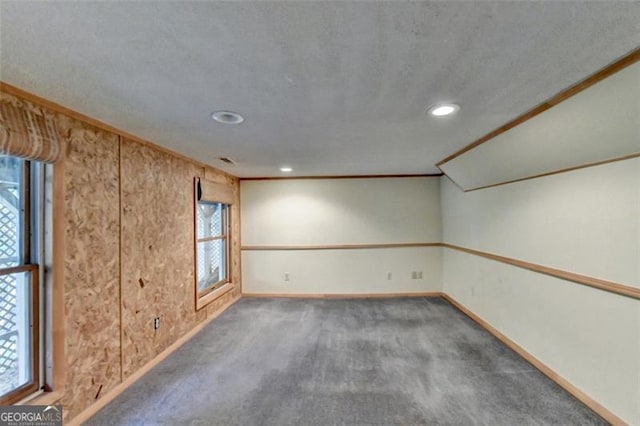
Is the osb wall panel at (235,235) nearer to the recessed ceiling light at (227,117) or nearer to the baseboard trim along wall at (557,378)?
the recessed ceiling light at (227,117)

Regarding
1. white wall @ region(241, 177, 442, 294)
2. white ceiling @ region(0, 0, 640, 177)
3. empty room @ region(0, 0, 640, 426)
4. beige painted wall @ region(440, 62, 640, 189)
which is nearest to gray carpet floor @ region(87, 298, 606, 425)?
empty room @ region(0, 0, 640, 426)

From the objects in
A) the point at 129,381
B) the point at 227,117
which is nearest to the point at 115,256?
the point at 129,381

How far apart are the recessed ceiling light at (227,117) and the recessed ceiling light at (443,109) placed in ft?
4.33

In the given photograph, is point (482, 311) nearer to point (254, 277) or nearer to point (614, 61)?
point (614, 61)

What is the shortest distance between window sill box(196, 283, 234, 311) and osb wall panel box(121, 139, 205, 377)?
0.14 metres

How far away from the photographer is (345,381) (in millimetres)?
2303

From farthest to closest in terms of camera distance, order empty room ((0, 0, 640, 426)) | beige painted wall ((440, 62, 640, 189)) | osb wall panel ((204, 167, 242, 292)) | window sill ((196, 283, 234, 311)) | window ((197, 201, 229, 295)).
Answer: osb wall panel ((204, 167, 242, 292)), window ((197, 201, 229, 295)), window sill ((196, 283, 234, 311)), beige painted wall ((440, 62, 640, 189)), empty room ((0, 0, 640, 426))

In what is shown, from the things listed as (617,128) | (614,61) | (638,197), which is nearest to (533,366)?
(638,197)

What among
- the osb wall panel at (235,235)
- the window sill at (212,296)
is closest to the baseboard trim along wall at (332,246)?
the osb wall panel at (235,235)

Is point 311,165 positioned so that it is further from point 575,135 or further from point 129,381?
point 129,381

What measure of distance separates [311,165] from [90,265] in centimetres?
258

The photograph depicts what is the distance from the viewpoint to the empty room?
3.51ft

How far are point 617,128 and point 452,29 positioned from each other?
1.39 metres

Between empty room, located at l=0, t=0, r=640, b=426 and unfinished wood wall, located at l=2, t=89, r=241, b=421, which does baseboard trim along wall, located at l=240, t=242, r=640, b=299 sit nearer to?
empty room, located at l=0, t=0, r=640, b=426
